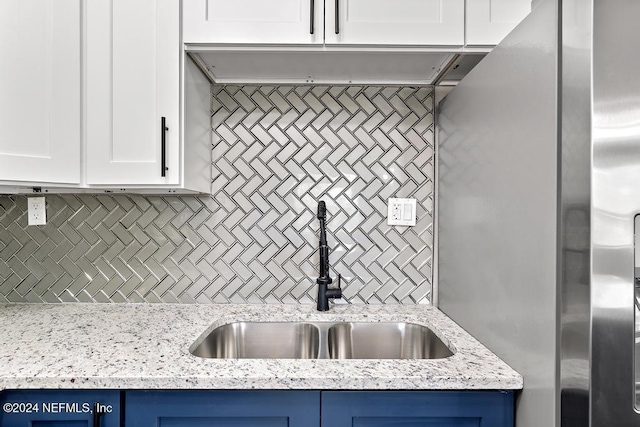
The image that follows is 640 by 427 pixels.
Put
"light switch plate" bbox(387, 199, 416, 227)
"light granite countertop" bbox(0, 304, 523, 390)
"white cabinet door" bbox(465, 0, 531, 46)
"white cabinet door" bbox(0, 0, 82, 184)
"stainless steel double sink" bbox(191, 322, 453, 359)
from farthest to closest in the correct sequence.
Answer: "light switch plate" bbox(387, 199, 416, 227), "stainless steel double sink" bbox(191, 322, 453, 359), "white cabinet door" bbox(465, 0, 531, 46), "white cabinet door" bbox(0, 0, 82, 184), "light granite countertop" bbox(0, 304, 523, 390)

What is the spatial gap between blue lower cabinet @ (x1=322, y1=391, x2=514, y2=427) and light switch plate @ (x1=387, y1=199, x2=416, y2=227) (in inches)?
33.2

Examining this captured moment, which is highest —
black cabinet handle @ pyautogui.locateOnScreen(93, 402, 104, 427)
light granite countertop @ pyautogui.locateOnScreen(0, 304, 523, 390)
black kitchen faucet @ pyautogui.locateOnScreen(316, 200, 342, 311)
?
black kitchen faucet @ pyautogui.locateOnScreen(316, 200, 342, 311)

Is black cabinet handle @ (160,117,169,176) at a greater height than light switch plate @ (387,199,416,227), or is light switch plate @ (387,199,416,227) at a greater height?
black cabinet handle @ (160,117,169,176)

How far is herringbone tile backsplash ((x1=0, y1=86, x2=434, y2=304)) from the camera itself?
69.0 inches

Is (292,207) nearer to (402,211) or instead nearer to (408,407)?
(402,211)

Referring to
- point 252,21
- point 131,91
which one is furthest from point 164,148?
point 252,21

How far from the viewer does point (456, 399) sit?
1.03m

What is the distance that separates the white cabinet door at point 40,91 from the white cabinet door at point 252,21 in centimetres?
43

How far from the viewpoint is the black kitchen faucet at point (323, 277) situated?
161 cm

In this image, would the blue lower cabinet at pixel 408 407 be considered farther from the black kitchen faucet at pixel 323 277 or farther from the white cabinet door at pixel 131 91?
the white cabinet door at pixel 131 91

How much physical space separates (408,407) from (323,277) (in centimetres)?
68

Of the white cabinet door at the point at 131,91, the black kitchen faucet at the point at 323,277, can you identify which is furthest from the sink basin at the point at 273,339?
the white cabinet door at the point at 131,91

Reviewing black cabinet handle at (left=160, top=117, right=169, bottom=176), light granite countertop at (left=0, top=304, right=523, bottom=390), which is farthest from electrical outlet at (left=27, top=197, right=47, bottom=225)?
black cabinet handle at (left=160, top=117, right=169, bottom=176)

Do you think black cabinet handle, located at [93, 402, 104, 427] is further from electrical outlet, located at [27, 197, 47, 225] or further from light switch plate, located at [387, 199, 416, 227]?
light switch plate, located at [387, 199, 416, 227]
